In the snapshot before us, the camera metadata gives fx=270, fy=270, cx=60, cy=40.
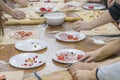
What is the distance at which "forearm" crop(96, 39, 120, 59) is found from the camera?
1680 millimetres

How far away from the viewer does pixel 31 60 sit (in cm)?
162

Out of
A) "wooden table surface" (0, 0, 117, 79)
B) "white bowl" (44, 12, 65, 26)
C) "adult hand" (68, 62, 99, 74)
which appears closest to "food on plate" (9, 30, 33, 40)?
"wooden table surface" (0, 0, 117, 79)

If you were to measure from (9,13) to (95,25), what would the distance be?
825 mm

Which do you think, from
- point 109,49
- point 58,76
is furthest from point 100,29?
point 58,76

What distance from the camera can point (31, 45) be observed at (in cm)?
187

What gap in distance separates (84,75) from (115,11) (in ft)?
2.85

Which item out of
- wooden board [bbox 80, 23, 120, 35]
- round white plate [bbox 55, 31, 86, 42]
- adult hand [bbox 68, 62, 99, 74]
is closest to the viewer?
adult hand [bbox 68, 62, 99, 74]

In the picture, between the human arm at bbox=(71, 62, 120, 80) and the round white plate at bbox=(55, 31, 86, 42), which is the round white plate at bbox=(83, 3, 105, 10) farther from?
the human arm at bbox=(71, 62, 120, 80)

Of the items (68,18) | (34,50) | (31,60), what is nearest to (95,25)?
(68,18)

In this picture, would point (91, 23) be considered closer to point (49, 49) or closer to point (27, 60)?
point (49, 49)

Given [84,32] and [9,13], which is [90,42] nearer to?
[84,32]

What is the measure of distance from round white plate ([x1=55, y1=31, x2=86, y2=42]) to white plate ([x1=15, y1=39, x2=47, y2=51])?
0.51ft

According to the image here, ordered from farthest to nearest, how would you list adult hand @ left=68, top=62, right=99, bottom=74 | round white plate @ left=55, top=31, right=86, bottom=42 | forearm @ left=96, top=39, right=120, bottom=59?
1. round white plate @ left=55, top=31, right=86, bottom=42
2. forearm @ left=96, top=39, right=120, bottom=59
3. adult hand @ left=68, top=62, right=99, bottom=74

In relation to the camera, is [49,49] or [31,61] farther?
[49,49]
